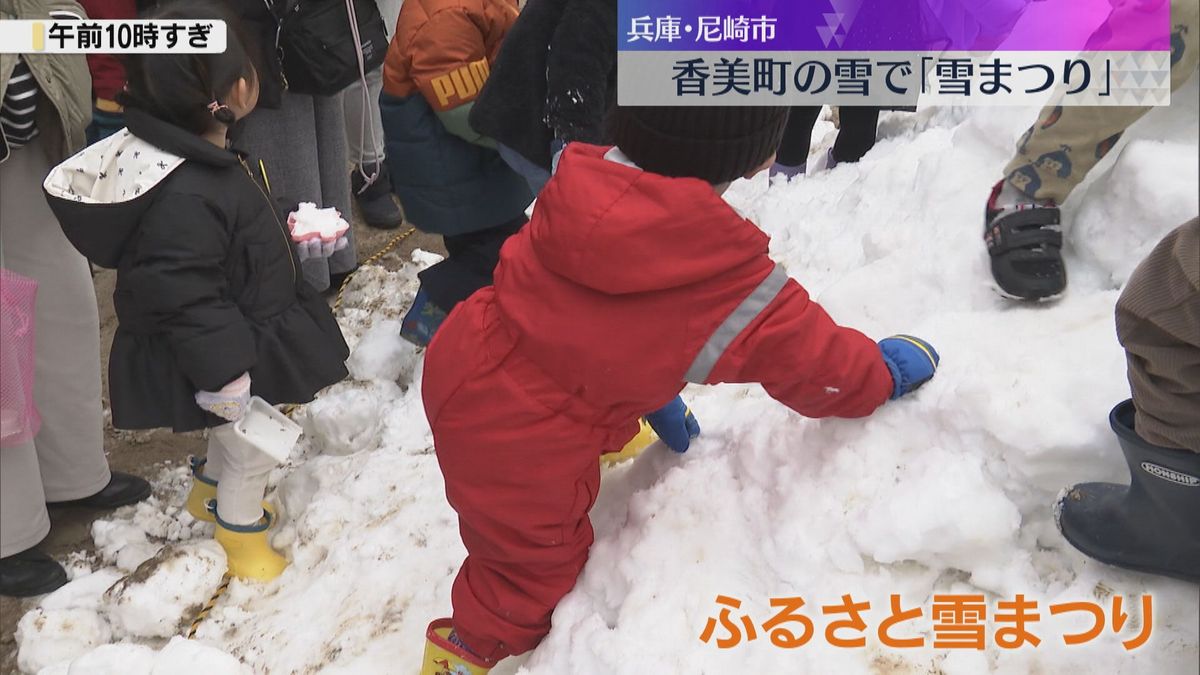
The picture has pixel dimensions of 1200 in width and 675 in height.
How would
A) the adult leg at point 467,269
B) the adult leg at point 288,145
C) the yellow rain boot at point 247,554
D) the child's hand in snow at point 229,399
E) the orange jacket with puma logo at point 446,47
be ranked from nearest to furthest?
1. the child's hand in snow at point 229,399
2. the yellow rain boot at point 247,554
3. the orange jacket with puma logo at point 446,47
4. the adult leg at point 467,269
5. the adult leg at point 288,145

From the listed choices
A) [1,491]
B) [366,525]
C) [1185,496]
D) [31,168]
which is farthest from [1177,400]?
[1,491]

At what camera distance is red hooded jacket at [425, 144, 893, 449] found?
136 centimetres

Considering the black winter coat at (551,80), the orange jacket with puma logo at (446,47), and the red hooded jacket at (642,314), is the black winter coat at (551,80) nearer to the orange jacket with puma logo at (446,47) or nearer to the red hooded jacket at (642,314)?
the orange jacket with puma logo at (446,47)

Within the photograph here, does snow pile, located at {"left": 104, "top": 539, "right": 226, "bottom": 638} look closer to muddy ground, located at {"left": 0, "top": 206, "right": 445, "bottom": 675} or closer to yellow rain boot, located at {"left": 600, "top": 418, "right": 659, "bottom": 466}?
muddy ground, located at {"left": 0, "top": 206, "right": 445, "bottom": 675}

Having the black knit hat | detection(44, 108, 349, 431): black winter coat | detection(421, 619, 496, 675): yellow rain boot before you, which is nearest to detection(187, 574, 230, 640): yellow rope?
detection(44, 108, 349, 431): black winter coat

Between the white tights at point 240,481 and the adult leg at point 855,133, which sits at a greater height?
the adult leg at point 855,133

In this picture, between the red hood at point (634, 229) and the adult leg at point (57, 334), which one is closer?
the red hood at point (634, 229)

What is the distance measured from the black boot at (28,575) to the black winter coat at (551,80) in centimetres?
157

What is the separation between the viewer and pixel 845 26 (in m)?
2.60

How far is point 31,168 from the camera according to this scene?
7.22 ft

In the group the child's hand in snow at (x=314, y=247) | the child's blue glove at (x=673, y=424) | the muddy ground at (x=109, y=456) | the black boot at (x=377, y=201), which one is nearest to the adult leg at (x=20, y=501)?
the muddy ground at (x=109, y=456)

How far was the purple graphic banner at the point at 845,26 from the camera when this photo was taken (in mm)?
1792

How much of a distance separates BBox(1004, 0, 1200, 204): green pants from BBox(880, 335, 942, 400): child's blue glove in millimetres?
512

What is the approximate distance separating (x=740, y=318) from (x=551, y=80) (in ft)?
3.46
